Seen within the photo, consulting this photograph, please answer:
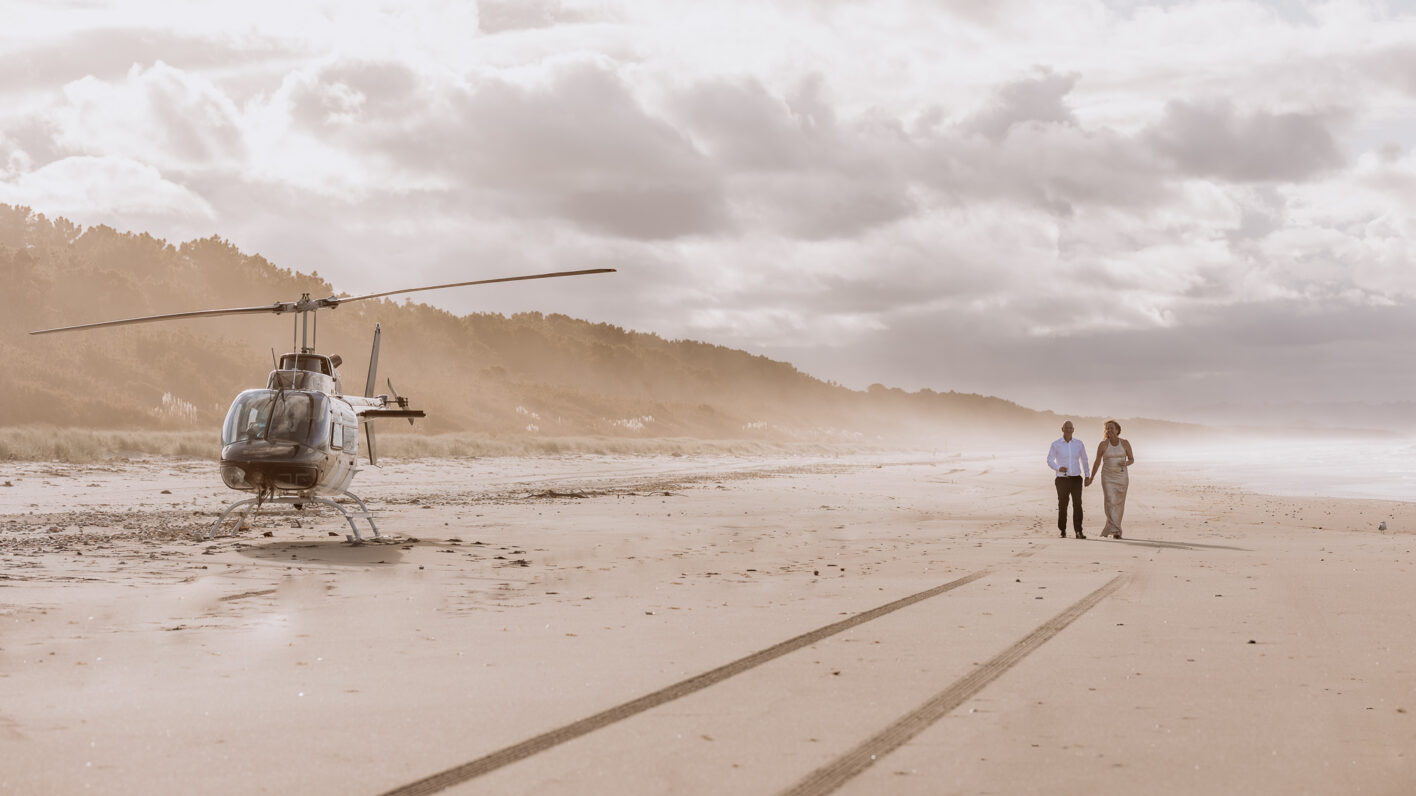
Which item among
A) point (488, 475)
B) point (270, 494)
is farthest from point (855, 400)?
point (270, 494)

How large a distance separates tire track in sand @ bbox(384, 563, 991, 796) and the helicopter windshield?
878 cm

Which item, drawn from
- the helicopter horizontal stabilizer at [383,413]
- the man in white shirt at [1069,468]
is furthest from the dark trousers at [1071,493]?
the helicopter horizontal stabilizer at [383,413]

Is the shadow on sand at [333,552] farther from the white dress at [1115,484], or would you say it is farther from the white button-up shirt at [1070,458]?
the white dress at [1115,484]

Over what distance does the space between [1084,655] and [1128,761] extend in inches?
100

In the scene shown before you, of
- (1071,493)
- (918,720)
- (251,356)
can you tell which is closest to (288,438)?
(918,720)

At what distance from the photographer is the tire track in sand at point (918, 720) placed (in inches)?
189

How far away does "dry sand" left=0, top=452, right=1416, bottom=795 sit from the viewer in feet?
16.4

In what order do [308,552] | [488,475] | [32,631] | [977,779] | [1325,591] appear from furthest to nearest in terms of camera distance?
[488,475], [308,552], [1325,591], [32,631], [977,779]

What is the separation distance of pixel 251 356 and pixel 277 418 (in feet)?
233

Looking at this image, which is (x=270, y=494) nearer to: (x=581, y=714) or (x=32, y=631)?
(x=32, y=631)

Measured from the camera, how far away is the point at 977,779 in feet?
15.9

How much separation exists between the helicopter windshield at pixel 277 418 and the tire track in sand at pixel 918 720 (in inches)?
402

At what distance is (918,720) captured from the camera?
19.0ft

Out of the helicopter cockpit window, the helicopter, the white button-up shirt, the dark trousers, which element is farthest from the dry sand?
the helicopter cockpit window
